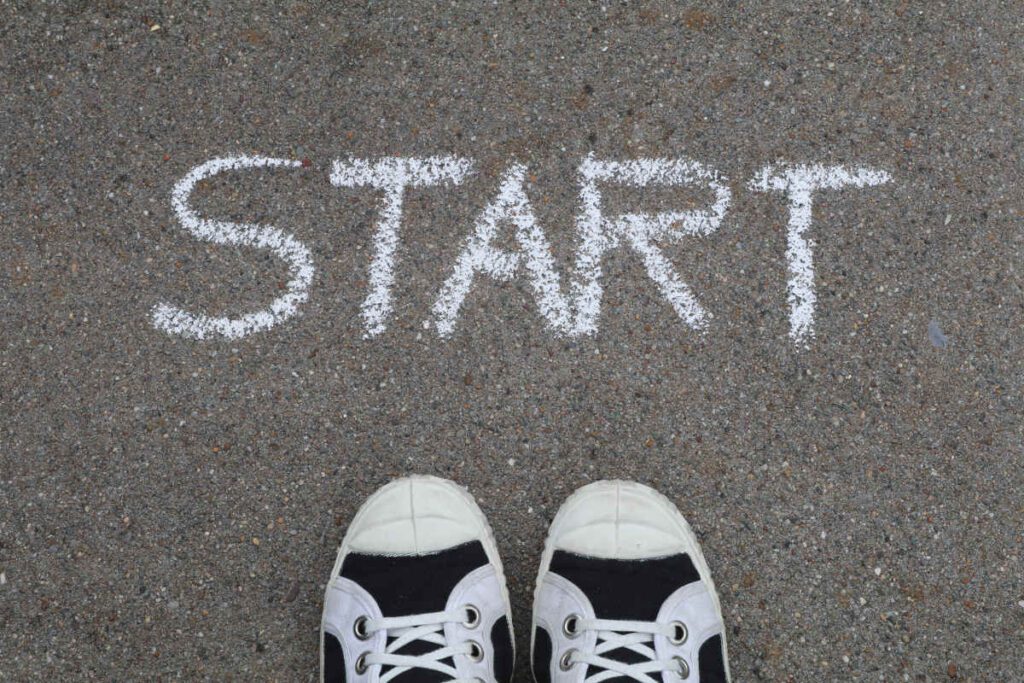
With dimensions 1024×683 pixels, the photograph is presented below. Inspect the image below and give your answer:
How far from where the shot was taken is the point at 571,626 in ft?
6.21

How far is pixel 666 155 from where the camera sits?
6.79 feet

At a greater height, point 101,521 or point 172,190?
point 172,190

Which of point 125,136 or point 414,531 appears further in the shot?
point 125,136

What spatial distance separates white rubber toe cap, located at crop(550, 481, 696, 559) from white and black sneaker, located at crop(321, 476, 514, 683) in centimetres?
24

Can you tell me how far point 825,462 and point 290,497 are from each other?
156 centimetres

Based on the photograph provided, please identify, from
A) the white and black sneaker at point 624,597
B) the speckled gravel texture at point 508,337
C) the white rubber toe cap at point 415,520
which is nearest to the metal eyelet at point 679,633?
the white and black sneaker at point 624,597

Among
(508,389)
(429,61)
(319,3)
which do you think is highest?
(319,3)

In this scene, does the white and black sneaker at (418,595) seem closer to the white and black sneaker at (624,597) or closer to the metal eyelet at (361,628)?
the metal eyelet at (361,628)

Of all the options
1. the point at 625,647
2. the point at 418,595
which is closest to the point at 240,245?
the point at 418,595

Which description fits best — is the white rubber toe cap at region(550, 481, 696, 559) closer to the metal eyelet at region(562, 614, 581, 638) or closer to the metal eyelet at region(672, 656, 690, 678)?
the metal eyelet at region(562, 614, 581, 638)

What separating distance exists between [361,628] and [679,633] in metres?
0.89

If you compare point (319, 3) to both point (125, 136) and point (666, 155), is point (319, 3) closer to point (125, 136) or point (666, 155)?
point (125, 136)

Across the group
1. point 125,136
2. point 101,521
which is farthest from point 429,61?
point 101,521

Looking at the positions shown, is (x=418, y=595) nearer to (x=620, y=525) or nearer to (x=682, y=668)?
(x=620, y=525)
